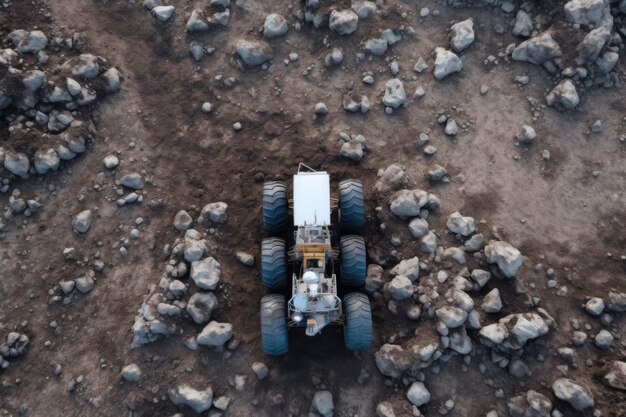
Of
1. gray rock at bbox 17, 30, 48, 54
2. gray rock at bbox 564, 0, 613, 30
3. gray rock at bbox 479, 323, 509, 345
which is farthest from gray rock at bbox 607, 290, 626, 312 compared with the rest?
gray rock at bbox 17, 30, 48, 54

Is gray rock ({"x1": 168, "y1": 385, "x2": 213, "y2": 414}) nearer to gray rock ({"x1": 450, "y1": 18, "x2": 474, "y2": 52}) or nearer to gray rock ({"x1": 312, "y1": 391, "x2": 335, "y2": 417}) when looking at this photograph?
gray rock ({"x1": 312, "y1": 391, "x2": 335, "y2": 417})

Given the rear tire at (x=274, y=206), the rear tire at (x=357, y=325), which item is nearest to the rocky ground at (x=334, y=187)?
the rear tire at (x=357, y=325)

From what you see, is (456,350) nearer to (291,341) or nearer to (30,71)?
(291,341)

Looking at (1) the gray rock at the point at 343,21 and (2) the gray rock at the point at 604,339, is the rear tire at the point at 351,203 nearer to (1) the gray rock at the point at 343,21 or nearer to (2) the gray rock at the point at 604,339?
(1) the gray rock at the point at 343,21

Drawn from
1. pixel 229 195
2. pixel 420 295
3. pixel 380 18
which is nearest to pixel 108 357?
pixel 229 195

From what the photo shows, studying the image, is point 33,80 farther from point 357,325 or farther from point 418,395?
point 418,395

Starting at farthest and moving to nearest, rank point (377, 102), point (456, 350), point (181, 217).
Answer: point (377, 102), point (181, 217), point (456, 350)

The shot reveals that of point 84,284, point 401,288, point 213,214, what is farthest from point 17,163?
point 401,288
